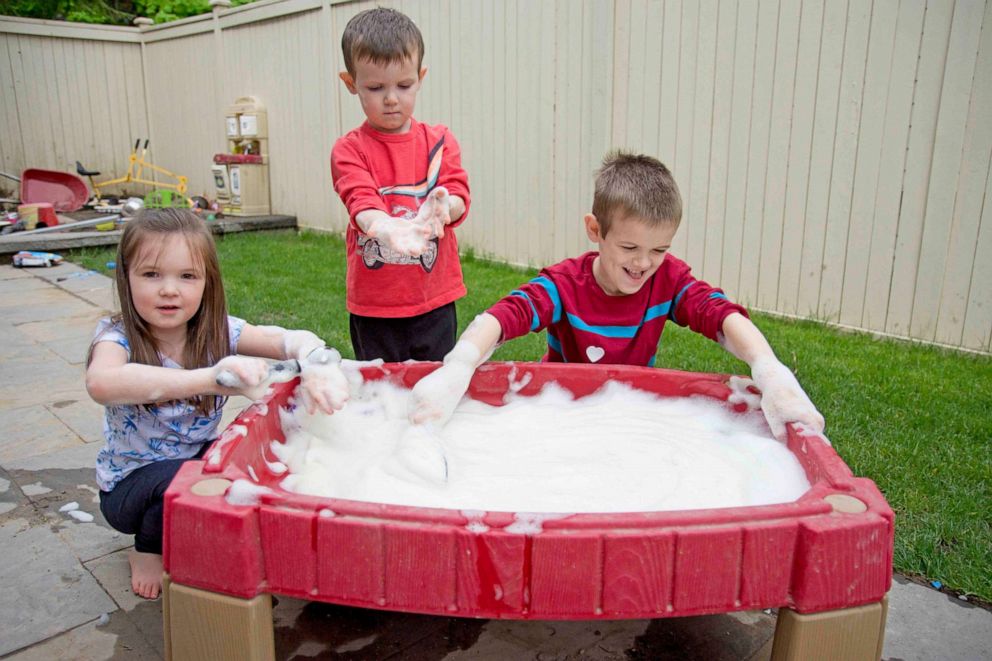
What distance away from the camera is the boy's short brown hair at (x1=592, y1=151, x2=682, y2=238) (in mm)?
1869

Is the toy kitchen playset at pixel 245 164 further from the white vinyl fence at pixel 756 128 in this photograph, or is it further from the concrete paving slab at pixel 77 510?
the concrete paving slab at pixel 77 510

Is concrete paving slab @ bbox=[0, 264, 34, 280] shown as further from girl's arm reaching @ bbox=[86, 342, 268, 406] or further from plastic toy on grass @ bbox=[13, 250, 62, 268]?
girl's arm reaching @ bbox=[86, 342, 268, 406]

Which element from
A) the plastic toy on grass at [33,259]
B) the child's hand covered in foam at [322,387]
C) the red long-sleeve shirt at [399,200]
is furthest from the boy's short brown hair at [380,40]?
the plastic toy on grass at [33,259]

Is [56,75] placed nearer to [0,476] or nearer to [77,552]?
[0,476]

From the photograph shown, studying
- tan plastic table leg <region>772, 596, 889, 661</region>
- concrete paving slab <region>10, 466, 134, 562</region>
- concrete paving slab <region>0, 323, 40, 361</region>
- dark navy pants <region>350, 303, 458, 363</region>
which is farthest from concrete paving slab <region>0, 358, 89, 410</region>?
tan plastic table leg <region>772, 596, 889, 661</region>

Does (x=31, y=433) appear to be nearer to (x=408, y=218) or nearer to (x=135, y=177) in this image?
(x=408, y=218)

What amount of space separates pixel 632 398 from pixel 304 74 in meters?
6.50

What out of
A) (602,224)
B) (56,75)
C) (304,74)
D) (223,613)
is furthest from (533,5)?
(56,75)

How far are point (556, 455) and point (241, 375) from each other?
67cm

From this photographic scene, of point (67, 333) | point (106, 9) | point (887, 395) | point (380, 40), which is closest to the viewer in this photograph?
point (380, 40)

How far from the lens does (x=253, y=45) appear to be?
26.4 feet

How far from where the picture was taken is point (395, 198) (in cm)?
224

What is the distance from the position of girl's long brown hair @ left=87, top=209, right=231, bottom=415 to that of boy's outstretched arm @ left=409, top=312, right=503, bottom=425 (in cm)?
48

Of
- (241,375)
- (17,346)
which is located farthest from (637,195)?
(17,346)
